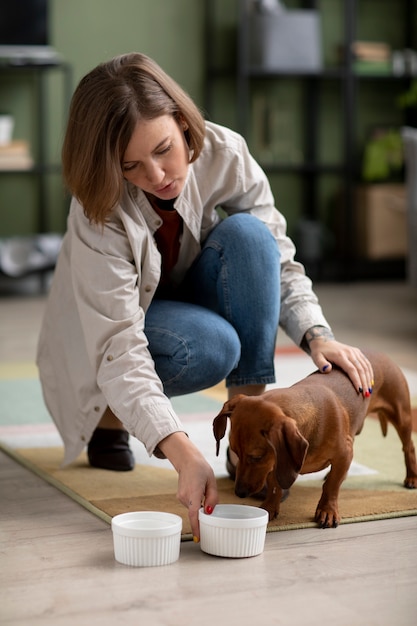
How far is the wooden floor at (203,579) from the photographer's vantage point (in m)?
1.42

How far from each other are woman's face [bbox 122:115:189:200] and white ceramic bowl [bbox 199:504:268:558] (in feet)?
1.93

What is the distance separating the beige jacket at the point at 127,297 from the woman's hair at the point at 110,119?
83mm

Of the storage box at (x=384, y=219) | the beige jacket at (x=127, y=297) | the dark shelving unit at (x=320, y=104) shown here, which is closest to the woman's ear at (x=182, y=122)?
the beige jacket at (x=127, y=297)

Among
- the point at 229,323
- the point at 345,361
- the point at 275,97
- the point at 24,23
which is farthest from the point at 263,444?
the point at 275,97

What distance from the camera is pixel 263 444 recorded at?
5.46 feet

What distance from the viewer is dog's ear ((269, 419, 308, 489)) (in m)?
1.65

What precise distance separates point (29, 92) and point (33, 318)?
1611 millimetres

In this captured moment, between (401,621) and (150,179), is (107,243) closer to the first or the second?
(150,179)

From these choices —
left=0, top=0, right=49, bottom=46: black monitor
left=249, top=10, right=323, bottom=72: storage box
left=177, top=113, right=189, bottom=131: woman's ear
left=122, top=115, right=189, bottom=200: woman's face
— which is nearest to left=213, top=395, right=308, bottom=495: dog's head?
left=122, top=115, right=189, bottom=200: woman's face

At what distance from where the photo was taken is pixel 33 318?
4594 millimetres

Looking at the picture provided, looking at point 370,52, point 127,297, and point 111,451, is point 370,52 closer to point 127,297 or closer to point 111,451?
point 111,451

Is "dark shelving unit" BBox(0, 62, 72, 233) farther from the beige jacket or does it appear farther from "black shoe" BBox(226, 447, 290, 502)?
"black shoe" BBox(226, 447, 290, 502)

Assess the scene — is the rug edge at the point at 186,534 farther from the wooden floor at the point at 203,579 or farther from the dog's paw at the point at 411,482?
the dog's paw at the point at 411,482

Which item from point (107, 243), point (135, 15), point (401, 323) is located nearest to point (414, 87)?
point (135, 15)
